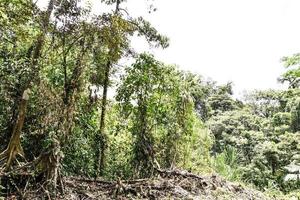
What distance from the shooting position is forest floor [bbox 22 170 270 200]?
241 inches

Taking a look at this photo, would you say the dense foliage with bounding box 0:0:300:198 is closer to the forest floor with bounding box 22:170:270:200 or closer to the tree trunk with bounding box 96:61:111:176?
the tree trunk with bounding box 96:61:111:176

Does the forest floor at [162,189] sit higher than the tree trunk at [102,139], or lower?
lower

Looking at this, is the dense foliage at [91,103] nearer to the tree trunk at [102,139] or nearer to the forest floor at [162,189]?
the tree trunk at [102,139]

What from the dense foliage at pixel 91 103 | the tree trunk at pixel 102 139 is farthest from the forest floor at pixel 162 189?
the tree trunk at pixel 102 139

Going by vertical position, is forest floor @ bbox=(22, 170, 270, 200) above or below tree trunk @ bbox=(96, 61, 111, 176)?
below

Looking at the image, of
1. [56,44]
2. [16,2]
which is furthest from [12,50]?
[16,2]

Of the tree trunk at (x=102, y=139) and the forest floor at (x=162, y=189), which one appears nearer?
the forest floor at (x=162, y=189)

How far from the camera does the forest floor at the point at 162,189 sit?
6133mm

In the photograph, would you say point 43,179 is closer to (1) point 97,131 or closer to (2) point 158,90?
(1) point 97,131

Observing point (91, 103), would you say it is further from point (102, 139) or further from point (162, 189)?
point (162, 189)

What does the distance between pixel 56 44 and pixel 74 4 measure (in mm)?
778

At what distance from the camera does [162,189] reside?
6.82 meters

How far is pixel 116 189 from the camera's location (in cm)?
627

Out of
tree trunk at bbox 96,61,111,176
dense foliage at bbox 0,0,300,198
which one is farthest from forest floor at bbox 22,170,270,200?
tree trunk at bbox 96,61,111,176
